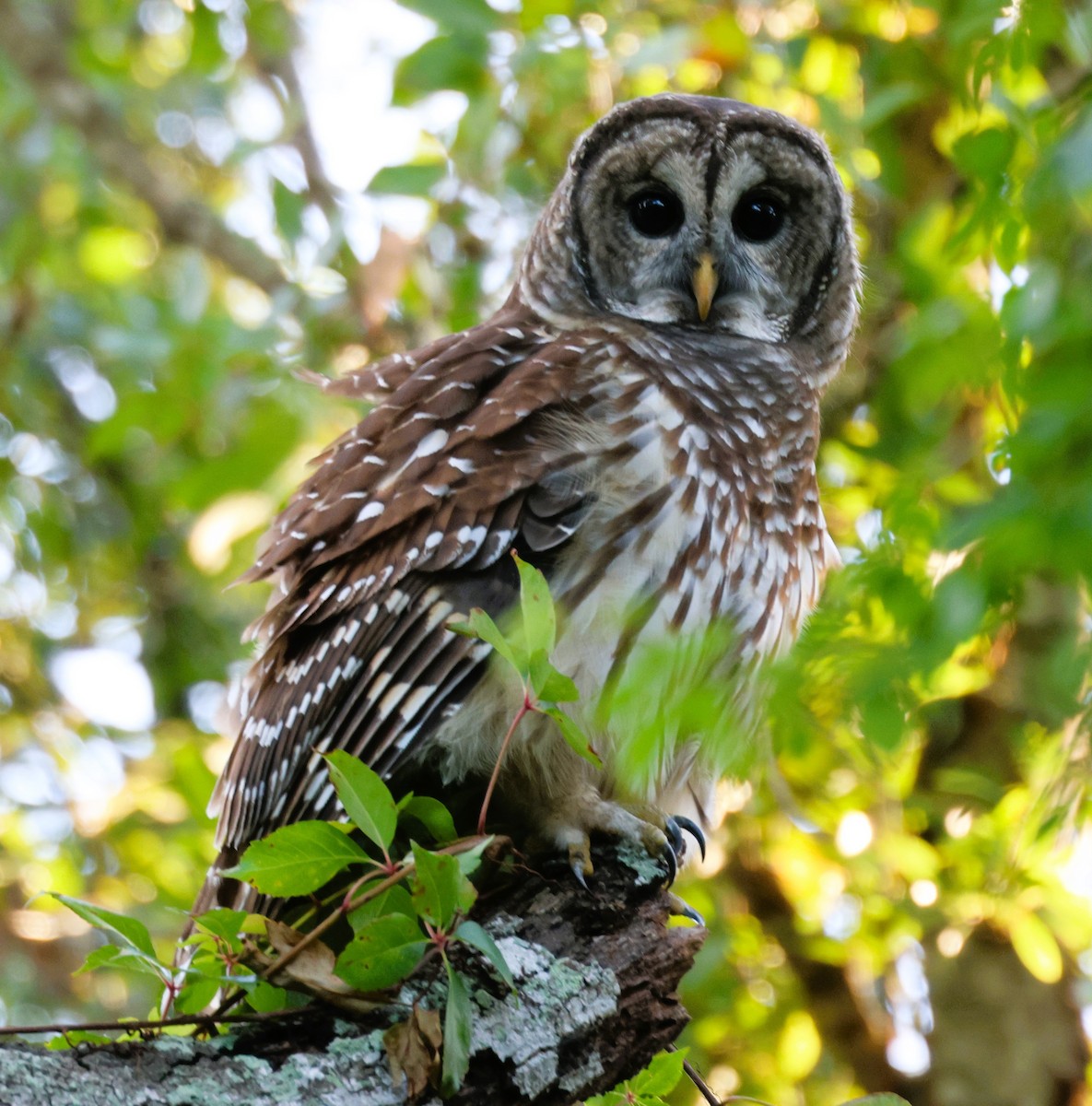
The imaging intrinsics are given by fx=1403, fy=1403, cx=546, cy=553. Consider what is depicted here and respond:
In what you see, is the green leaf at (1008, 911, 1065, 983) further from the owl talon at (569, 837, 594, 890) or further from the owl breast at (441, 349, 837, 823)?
the owl talon at (569, 837, 594, 890)

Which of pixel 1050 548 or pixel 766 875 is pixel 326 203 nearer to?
pixel 766 875

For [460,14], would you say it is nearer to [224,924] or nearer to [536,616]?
[536,616]

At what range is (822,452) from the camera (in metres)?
4.39

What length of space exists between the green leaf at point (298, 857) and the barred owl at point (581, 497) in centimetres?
59

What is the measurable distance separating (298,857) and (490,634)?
0.42 metres

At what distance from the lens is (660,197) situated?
3.44 metres

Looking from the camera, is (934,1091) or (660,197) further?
(934,1091)

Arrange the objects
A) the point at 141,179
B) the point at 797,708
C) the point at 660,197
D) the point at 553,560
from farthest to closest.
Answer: the point at 141,179 → the point at 660,197 → the point at 553,560 → the point at 797,708

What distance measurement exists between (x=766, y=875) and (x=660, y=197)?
8.98ft

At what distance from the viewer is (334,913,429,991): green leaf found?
1.88 metres

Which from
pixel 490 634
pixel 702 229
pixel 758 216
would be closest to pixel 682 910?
pixel 490 634

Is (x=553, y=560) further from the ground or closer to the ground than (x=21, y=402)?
further from the ground

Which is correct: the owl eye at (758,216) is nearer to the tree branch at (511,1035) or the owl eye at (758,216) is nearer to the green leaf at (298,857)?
the tree branch at (511,1035)

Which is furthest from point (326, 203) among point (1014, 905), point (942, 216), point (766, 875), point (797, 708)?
point (797, 708)
